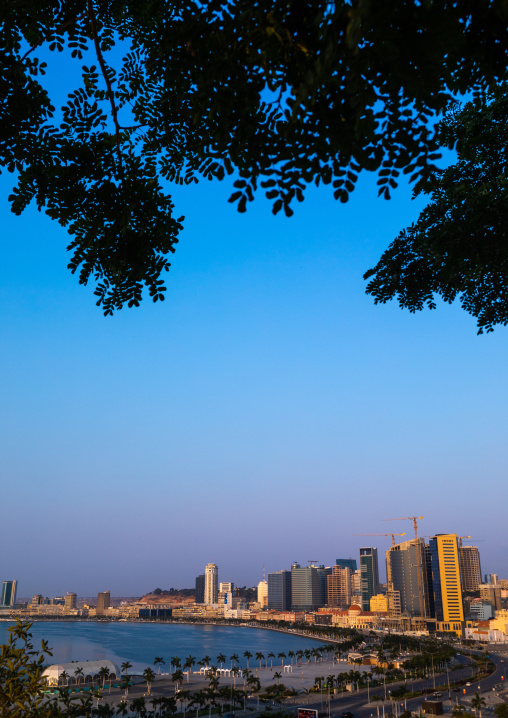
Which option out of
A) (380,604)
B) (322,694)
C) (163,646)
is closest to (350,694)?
(322,694)

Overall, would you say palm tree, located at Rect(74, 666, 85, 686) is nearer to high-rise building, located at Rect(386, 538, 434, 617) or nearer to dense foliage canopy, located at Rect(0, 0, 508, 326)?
dense foliage canopy, located at Rect(0, 0, 508, 326)

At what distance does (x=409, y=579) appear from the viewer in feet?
519

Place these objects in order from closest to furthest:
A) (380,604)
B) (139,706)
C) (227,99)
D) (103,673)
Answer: (227,99)
(139,706)
(103,673)
(380,604)

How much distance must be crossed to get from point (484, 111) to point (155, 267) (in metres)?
5.12

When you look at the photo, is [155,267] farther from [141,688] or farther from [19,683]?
[141,688]

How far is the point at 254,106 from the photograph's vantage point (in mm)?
3490

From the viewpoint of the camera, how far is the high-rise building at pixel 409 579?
138 meters

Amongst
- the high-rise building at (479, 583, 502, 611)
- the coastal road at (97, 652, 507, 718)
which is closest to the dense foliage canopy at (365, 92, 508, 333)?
the coastal road at (97, 652, 507, 718)

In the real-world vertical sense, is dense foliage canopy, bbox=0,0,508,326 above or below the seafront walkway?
above

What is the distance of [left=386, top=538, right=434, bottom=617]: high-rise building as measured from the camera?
13825cm

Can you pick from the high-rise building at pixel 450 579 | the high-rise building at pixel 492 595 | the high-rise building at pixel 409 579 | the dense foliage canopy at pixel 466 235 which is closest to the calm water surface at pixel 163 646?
the high-rise building at pixel 450 579

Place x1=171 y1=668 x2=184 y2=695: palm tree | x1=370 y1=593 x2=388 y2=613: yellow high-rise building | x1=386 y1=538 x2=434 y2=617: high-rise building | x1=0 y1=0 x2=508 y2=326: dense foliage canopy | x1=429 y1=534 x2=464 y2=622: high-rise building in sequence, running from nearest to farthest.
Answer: x1=0 y1=0 x2=508 y2=326: dense foliage canopy → x1=171 y1=668 x2=184 y2=695: palm tree → x1=429 y1=534 x2=464 y2=622: high-rise building → x1=386 y1=538 x2=434 y2=617: high-rise building → x1=370 y1=593 x2=388 y2=613: yellow high-rise building

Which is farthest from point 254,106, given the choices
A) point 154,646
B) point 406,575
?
point 406,575

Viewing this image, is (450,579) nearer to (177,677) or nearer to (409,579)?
(409,579)
